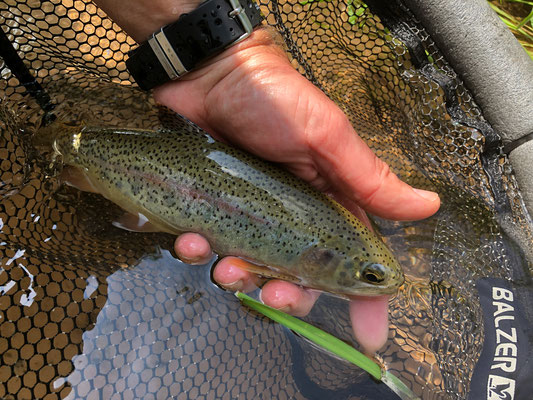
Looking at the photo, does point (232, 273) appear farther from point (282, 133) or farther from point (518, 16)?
point (518, 16)

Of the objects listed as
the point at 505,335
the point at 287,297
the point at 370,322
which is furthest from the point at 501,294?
the point at 287,297

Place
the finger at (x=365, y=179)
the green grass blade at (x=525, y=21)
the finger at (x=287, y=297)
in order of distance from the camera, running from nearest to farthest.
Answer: the finger at (x=365, y=179), the finger at (x=287, y=297), the green grass blade at (x=525, y=21)

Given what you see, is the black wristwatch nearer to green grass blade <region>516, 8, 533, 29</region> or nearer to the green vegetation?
green grass blade <region>516, 8, 533, 29</region>

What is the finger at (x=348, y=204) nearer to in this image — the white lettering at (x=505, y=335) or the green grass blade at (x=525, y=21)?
the white lettering at (x=505, y=335)

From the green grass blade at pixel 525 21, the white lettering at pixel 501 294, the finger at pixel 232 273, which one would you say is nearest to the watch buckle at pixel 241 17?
the finger at pixel 232 273

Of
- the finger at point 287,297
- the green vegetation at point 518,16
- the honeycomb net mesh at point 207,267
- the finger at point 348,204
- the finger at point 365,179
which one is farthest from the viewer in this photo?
the green vegetation at point 518,16

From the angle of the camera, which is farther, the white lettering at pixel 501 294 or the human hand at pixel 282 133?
the white lettering at pixel 501 294

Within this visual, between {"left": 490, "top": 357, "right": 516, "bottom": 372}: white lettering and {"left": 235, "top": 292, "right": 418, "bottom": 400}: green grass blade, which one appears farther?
{"left": 490, "top": 357, "right": 516, "bottom": 372}: white lettering

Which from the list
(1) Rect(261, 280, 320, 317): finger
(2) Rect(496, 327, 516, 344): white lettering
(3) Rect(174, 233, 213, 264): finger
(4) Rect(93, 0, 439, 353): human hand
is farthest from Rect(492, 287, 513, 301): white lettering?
(3) Rect(174, 233, 213, 264): finger
